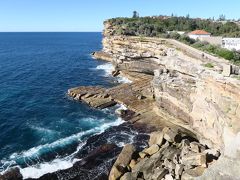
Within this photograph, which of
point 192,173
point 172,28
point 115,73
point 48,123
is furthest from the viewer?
point 172,28

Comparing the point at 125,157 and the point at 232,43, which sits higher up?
the point at 232,43

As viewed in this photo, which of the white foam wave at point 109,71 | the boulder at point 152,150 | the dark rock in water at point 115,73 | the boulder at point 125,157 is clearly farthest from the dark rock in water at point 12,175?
the dark rock in water at point 115,73

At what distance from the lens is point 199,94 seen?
140ft

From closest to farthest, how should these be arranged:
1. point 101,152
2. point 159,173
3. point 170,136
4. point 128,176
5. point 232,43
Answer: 1. point 159,173
2. point 128,176
3. point 170,136
4. point 101,152
5. point 232,43

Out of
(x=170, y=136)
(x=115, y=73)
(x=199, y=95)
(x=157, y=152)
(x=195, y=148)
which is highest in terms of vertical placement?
(x=199, y=95)

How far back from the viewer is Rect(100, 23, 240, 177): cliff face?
1371 inches

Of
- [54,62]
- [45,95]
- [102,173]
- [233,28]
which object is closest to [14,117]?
[45,95]

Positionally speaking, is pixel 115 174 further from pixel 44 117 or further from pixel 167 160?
pixel 44 117

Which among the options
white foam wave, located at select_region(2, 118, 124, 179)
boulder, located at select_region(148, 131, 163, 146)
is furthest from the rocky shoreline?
white foam wave, located at select_region(2, 118, 124, 179)

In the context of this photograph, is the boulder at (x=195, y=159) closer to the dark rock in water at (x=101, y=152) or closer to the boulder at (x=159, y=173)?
the boulder at (x=159, y=173)

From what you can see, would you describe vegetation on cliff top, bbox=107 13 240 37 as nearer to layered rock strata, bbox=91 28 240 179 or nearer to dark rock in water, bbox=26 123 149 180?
layered rock strata, bbox=91 28 240 179

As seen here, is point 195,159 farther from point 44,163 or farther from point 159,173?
point 44,163

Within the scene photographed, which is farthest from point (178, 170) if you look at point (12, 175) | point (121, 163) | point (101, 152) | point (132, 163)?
point (12, 175)

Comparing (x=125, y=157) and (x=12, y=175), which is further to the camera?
(x=125, y=157)
